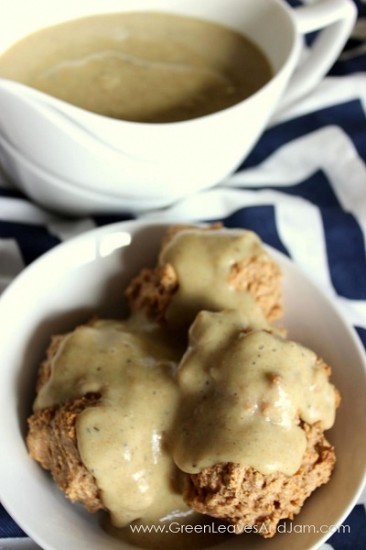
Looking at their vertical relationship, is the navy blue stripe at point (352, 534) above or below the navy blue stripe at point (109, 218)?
below

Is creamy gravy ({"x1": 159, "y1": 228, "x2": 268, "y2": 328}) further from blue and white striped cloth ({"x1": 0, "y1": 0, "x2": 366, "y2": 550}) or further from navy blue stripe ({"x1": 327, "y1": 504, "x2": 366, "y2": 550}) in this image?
navy blue stripe ({"x1": 327, "y1": 504, "x2": 366, "y2": 550})

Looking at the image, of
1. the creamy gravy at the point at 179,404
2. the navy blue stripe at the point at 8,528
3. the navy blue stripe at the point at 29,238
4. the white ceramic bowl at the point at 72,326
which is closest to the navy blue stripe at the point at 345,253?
the white ceramic bowl at the point at 72,326

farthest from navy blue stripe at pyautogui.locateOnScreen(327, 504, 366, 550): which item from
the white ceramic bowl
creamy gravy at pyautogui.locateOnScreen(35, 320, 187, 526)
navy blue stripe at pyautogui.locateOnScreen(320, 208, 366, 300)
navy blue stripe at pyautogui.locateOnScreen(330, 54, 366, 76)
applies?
navy blue stripe at pyautogui.locateOnScreen(330, 54, 366, 76)

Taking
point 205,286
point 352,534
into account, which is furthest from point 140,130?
point 352,534

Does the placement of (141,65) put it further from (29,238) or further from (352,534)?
(352,534)

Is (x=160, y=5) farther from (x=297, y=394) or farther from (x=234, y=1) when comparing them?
(x=297, y=394)

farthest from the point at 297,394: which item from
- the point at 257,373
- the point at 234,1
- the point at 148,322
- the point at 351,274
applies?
the point at 234,1

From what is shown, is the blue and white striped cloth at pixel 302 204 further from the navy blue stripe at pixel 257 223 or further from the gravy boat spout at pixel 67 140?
the gravy boat spout at pixel 67 140
